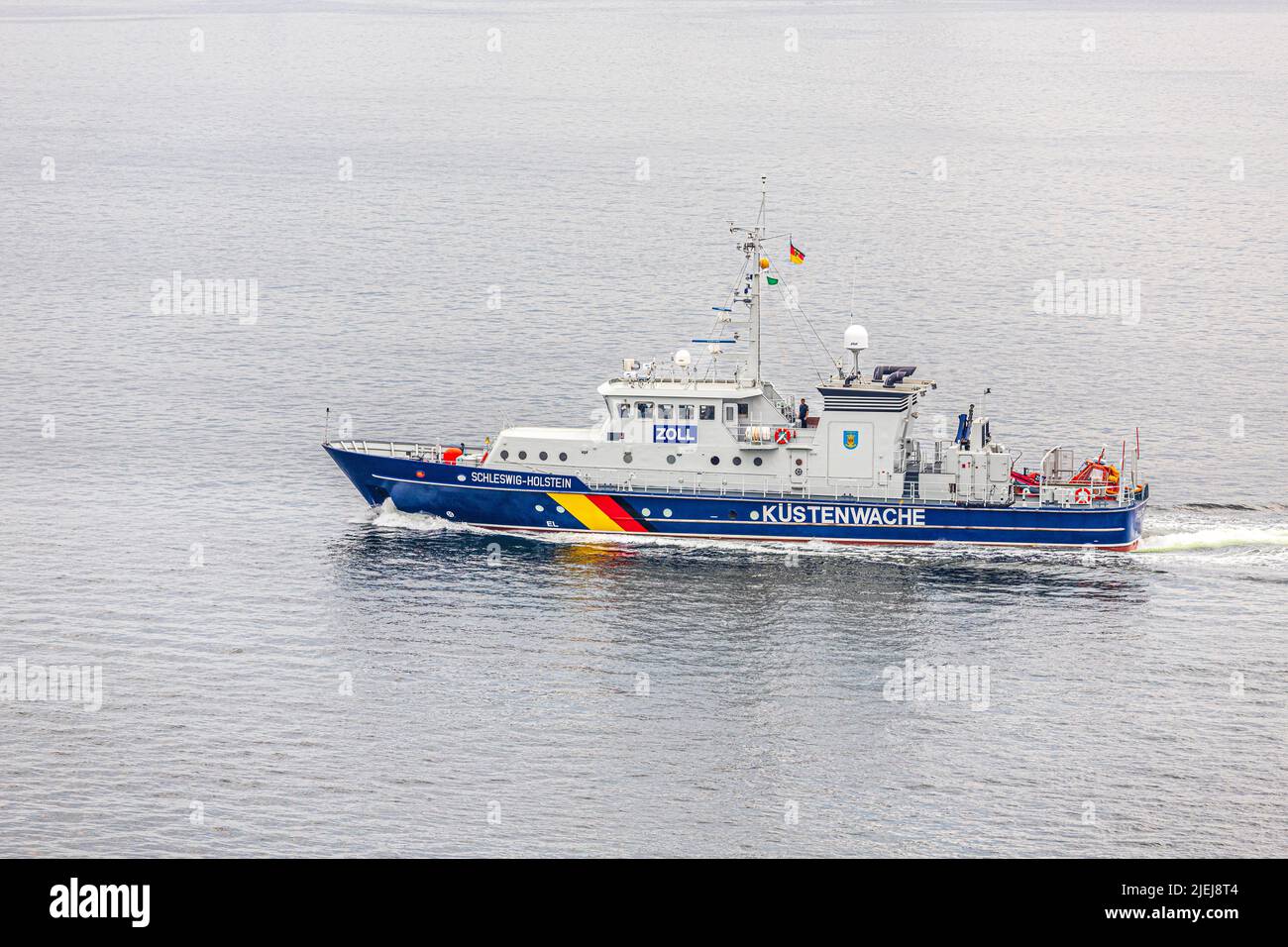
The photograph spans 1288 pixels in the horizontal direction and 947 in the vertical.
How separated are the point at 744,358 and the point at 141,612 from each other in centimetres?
2956

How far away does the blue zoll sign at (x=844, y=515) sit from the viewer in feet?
277

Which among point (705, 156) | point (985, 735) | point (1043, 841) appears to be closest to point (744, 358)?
point (985, 735)

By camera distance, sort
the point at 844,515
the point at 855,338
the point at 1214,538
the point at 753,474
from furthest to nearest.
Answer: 1. the point at 753,474
2. the point at 855,338
3. the point at 844,515
4. the point at 1214,538

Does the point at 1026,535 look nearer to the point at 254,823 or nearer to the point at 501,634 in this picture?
the point at 501,634

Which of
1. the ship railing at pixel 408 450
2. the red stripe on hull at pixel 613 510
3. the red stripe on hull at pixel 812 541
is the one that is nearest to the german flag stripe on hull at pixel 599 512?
the red stripe on hull at pixel 613 510

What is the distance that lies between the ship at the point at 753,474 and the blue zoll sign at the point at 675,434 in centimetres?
6

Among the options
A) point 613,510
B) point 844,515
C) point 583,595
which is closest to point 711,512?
point 613,510

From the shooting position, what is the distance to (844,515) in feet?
278

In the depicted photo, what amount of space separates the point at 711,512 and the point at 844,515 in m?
6.05

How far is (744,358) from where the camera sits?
87.0 m

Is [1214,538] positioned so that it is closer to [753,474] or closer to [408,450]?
[753,474]

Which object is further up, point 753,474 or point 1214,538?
point 753,474

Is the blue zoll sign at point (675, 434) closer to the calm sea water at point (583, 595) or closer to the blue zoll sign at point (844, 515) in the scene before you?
the blue zoll sign at point (844, 515)

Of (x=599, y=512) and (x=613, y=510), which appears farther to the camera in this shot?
(x=599, y=512)
